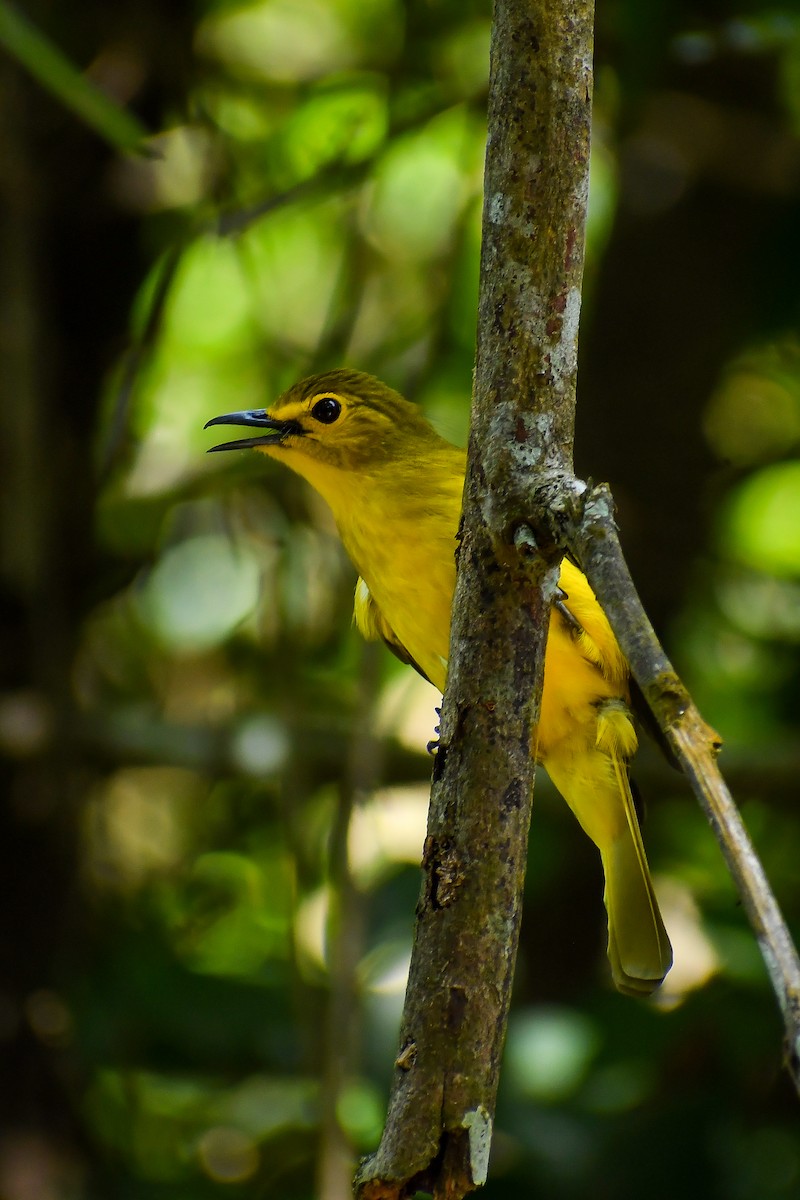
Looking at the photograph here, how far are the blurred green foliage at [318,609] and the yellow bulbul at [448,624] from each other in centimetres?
60

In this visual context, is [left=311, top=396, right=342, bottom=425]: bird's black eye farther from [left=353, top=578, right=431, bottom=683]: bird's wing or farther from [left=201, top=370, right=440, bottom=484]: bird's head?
[left=353, top=578, right=431, bottom=683]: bird's wing

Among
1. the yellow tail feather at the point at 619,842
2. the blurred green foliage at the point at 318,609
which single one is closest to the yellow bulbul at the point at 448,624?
the yellow tail feather at the point at 619,842

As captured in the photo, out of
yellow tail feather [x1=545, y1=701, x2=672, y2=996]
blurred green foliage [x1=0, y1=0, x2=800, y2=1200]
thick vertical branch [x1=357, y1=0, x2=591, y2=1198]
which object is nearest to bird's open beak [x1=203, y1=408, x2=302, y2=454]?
blurred green foliage [x1=0, y1=0, x2=800, y2=1200]

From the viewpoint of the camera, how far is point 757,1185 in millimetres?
3852

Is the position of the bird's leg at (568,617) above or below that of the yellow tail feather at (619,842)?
above

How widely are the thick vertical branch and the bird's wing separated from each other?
2041 mm

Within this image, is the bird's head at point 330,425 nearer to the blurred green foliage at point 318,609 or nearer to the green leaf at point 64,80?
the blurred green foliage at point 318,609

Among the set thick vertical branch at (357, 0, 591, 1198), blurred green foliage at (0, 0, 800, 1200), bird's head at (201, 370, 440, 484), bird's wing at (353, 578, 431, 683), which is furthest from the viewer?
blurred green foliage at (0, 0, 800, 1200)

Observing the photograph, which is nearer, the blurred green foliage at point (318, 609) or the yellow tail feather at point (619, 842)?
the yellow tail feather at point (619, 842)

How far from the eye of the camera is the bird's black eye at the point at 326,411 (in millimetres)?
4066

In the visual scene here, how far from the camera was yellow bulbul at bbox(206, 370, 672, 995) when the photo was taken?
3398 millimetres

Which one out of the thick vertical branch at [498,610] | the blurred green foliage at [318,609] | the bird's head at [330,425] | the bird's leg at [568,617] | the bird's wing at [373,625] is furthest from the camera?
the blurred green foliage at [318,609]

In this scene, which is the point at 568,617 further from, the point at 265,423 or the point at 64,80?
the point at 64,80

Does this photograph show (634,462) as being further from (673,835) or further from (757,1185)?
(757,1185)
